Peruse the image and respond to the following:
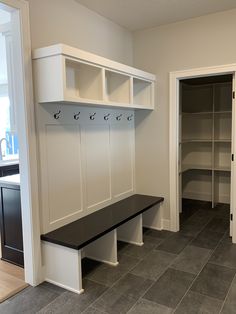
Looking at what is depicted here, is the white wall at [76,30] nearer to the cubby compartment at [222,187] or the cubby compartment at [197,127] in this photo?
the cubby compartment at [197,127]

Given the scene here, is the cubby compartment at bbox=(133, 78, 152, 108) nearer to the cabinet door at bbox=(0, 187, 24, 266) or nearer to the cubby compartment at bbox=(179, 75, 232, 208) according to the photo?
the cubby compartment at bbox=(179, 75, 232, 208)

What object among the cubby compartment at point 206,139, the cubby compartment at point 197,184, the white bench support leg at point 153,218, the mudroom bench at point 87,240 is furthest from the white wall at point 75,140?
the cubby compartment at point 197,184

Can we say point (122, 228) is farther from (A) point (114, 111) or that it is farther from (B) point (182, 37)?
(B) point (182, 37)

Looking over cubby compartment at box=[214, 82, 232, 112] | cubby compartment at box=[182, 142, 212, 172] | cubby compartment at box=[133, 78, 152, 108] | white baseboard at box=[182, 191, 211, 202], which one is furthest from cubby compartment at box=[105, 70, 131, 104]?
white baseboard at box=[182, 191, 211, 202]

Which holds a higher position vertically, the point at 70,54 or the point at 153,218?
the point at 70,54

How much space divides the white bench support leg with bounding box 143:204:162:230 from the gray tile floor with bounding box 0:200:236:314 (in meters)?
0.30

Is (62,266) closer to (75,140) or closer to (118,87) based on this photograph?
(75,140)

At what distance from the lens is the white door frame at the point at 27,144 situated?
2.35 m

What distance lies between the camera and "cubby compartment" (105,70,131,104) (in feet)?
10.5

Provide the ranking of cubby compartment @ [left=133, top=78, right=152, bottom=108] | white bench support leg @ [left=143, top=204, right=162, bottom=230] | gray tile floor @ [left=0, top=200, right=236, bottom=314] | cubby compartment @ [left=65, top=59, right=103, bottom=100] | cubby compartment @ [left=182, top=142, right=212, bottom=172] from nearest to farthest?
gray tile floor @ [left=0, top=200, right=236, bottom=314] → cubby compartment @ [left=65, top=59, right=103, bottom=100] → cubby compartment @ [left=133, top=78, right=152, bottom=108] → white bench support leg @ [left=143, top=204, right=162, bottom=230] → cubby compartment @ [left=182, top=142, right=212, bottom=172]

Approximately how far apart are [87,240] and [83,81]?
153 centimetres

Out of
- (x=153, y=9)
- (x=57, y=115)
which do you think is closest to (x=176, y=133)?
(x=153, y=9)

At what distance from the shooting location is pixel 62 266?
2537 millimetres

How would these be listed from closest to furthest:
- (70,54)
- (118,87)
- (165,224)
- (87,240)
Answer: (70,54) → (87,240) → (118,87) → (165,224)
